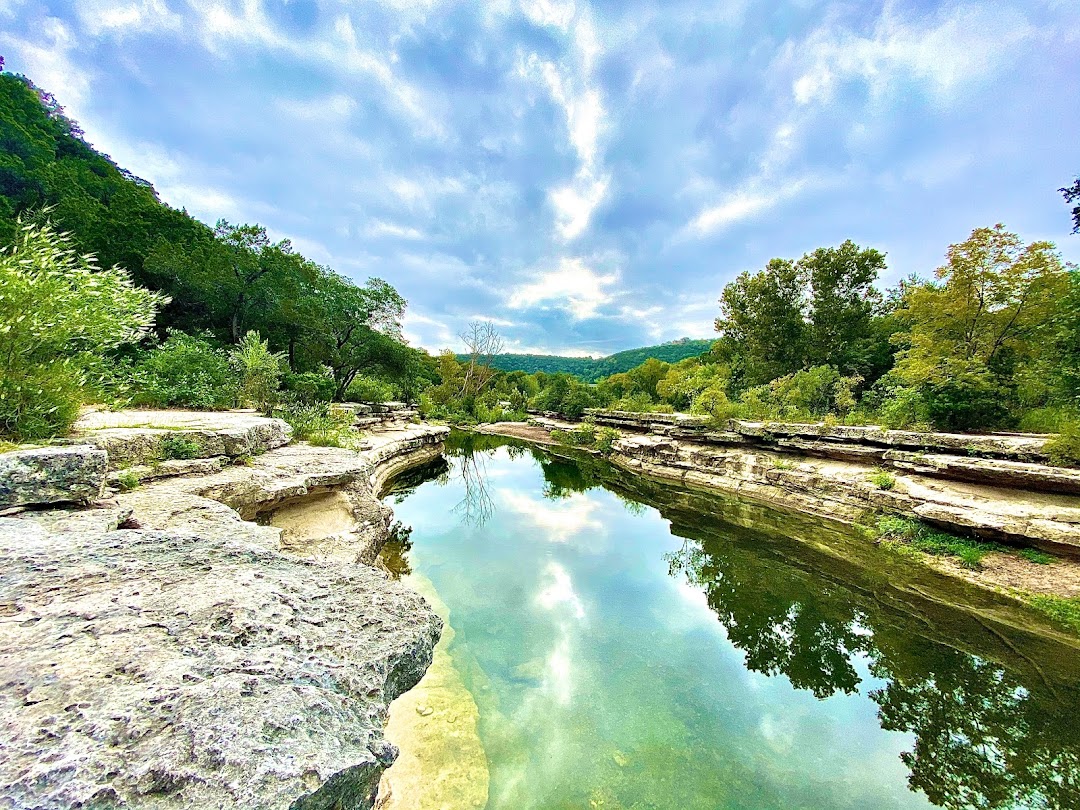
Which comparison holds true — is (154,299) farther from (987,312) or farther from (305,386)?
(987,312)

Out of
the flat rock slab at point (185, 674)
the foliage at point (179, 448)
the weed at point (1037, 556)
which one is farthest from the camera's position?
the weed at point (1037, 556)

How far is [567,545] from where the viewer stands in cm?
865

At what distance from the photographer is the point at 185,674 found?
1604 mm

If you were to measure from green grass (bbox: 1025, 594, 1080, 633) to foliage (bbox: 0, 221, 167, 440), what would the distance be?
12656mm

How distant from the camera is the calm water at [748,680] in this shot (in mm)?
3361

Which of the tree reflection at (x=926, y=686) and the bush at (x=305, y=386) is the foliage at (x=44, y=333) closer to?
the tree reflection at (x=926, y=686)

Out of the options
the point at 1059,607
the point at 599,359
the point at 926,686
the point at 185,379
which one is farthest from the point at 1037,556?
the point at 599,359

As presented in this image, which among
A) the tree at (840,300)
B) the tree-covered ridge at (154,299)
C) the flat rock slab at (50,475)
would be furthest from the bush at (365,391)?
the tree at (840,300)

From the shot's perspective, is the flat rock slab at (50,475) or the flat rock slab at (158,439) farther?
the flat rock slab at (158,439)

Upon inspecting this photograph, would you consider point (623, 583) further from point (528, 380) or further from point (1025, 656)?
point (528, 380)

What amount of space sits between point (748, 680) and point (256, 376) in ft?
43.3

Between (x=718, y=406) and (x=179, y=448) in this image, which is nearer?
(x=179, y=448)

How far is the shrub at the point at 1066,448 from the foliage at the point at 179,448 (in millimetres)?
14528

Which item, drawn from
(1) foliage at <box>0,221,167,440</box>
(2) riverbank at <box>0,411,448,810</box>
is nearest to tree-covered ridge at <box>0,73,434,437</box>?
(1) foliage at <box>0,221,167,440</box>
